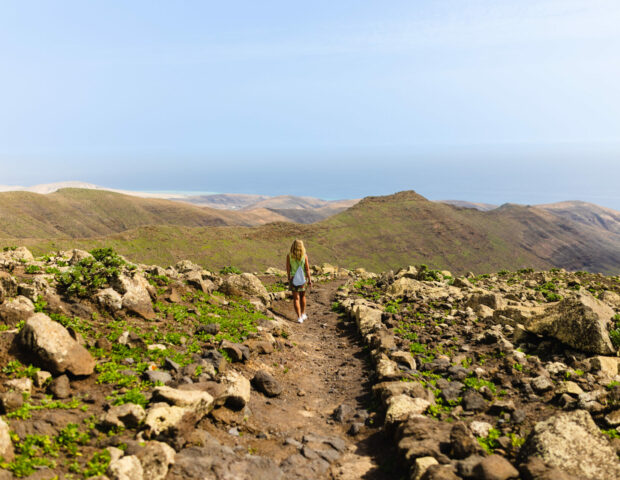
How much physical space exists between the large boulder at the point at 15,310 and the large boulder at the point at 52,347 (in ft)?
5.01

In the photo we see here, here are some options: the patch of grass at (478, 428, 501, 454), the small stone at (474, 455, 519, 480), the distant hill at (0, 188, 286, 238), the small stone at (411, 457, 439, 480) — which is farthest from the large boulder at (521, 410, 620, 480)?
the distant hill at (0, 188, 286, 238)

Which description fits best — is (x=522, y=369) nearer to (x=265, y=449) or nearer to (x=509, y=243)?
(x=265, y=449)

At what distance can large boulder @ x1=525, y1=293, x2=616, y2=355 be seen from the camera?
10.2m

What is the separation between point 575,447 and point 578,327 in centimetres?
579

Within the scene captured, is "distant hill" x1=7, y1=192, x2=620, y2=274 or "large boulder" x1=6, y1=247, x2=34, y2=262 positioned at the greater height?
"large boulder" x1=6, y1=247, x2=34, y2=262

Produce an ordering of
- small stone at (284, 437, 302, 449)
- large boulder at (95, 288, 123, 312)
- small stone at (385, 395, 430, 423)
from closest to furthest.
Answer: small stone at (284, 437, 302, 449) → small stone at (385, 395, 430, 423) → large boulder at (95, 288, 123, 312)

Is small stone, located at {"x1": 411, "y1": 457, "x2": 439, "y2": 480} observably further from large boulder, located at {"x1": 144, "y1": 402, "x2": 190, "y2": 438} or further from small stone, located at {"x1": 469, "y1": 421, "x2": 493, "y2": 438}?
large boulder, located at {"x1": 144, "y1": 402, "x2": 190, "y2": 438}

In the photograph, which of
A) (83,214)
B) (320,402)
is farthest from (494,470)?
(83,214)

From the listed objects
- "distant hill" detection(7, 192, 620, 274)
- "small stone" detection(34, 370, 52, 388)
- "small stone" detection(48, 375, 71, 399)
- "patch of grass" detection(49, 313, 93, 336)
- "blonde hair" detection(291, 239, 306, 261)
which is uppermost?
"blonde hair" detection(291, 239, 306, 261)

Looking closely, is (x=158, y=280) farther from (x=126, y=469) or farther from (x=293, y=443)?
(x=126, y=469)

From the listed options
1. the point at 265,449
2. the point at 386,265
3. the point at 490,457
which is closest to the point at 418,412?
the point at 490,457

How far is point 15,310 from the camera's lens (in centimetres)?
859

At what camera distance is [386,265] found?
306 feet

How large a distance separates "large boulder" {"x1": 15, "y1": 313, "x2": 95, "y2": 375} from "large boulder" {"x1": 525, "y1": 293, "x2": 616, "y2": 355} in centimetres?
1133
